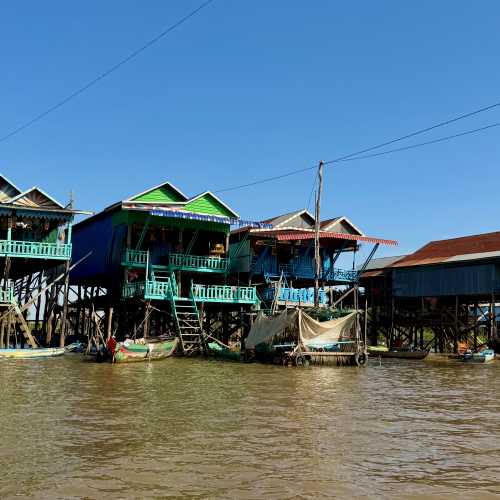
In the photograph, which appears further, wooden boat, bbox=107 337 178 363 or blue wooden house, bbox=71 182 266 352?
blue wooden house, bbox=71 182 266 352

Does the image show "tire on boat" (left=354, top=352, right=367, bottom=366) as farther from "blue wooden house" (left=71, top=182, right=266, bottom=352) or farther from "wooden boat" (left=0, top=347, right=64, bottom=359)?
"wooden boat" (left=0, top=347, right=64, bottom=359)

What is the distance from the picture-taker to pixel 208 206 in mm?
33375

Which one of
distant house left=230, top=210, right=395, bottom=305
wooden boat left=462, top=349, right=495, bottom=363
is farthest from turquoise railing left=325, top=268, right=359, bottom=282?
wooden boat left=462, top=349, right=495, bottom=363

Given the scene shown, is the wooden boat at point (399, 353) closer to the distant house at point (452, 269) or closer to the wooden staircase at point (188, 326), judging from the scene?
the distant house at point (452, 269)

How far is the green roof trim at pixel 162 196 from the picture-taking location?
32406 millimetres

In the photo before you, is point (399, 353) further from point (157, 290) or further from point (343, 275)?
point (157, 290)

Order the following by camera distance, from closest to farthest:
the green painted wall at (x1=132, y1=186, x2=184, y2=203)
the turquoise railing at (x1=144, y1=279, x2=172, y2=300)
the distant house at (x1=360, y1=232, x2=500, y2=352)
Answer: the turquoise railing at (x1=144, y1=279, x2=172, y2=300) → the green painted wall at (x1=132, y1=186, x2=184, y2=203) → the distant house at (x1=360, y1=232, x2=500, y2=352)

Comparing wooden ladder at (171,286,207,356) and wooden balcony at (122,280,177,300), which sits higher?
wooden balcony at (122,280,177,300)

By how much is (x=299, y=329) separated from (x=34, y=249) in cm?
1276

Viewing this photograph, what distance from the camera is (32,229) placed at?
31500 mm

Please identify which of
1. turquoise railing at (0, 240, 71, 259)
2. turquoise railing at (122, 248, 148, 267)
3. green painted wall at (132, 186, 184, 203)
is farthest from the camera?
green painted wall at (132, 186, 184, 203)

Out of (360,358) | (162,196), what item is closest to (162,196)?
(162,196)

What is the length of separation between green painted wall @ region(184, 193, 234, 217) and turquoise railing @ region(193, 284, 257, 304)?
169 inches

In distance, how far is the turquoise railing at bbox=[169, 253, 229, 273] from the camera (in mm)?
31859
